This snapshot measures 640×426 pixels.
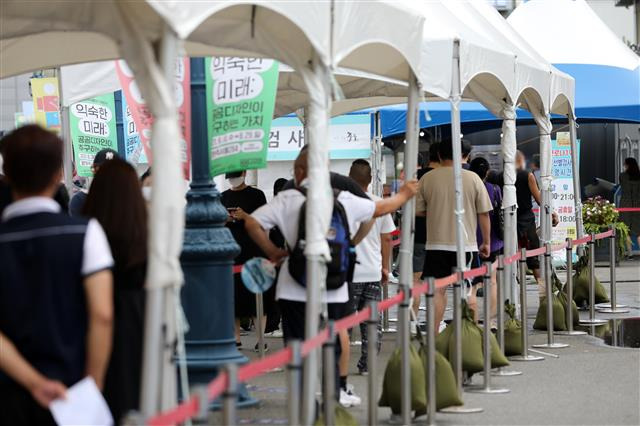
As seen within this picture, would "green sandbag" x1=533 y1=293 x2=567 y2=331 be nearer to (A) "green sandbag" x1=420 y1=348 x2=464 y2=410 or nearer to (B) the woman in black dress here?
(A) "green sandbag" x1=420 y1=348 x2=464 y2=410

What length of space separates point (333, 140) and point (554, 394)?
13092 millimetres

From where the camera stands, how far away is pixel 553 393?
1020 cm

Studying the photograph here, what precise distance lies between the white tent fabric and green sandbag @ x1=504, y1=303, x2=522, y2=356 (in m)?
9.16

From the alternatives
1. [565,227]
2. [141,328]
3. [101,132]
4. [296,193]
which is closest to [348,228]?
[296,193]

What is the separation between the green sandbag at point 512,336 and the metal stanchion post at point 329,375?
5.48m

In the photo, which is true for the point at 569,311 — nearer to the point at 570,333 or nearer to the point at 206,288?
the point at 570,333

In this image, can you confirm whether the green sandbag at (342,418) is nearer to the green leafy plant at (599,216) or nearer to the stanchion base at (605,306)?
the stanchion base at (605,306)

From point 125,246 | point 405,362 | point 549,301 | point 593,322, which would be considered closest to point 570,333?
point 593,322

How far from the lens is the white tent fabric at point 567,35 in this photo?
20734 mm

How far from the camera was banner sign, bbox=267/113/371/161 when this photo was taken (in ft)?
75.3

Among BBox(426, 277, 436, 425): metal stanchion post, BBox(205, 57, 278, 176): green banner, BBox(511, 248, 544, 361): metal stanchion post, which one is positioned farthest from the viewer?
BBox(511, 248, 544, 361): metal stanchion post

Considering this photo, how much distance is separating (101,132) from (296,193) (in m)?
6.50

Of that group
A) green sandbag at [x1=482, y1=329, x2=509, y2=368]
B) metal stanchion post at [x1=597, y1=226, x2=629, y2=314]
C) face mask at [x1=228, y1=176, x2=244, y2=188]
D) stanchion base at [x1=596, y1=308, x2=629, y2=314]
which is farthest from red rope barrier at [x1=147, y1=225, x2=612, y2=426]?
stanchion base at [x1=596, y1=308, x2=629, y2=314]

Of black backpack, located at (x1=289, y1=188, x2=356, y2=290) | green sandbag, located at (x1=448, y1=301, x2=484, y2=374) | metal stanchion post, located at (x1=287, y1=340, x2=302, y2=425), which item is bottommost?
green sandbag, located at (x1=448, y1=301, x2=484, y2=374)
